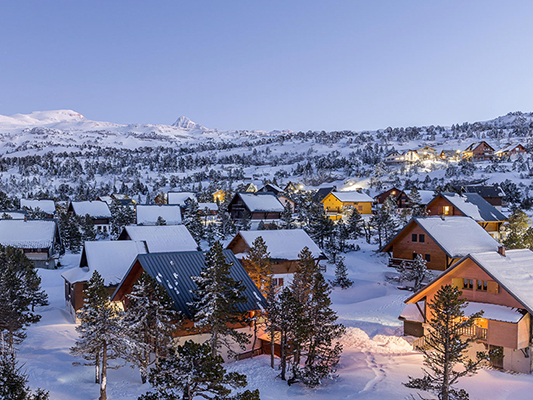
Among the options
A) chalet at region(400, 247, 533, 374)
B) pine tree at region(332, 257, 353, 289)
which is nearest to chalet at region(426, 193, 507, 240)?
pine tree at region(332, 257, 353, 289)

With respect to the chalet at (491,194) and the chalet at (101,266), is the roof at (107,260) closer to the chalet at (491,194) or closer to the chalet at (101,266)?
the chalet at (101,266)

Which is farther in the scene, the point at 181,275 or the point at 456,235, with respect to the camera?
the point at 456,235

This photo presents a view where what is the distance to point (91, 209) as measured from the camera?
8600 cm

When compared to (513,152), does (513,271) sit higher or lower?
lower

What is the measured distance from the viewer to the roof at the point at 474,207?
56.0 m

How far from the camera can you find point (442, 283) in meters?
→ 25.4

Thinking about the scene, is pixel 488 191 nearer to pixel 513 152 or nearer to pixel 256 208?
pixel 256 208

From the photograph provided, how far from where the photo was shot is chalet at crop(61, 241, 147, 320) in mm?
31181

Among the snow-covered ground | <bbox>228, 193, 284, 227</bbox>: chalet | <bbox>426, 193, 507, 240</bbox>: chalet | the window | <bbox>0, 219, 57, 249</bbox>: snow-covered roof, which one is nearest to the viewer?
the snow-covered ground

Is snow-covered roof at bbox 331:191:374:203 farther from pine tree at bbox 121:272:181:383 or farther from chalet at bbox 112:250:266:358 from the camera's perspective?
pine tree at bbox 121:272:181:383

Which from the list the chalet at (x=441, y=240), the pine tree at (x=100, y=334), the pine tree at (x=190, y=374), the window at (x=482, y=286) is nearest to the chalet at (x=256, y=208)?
the chalet at (x=441, y=240)

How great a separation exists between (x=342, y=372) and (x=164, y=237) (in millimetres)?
23911

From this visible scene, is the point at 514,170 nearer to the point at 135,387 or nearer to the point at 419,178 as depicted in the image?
the point at 419,178

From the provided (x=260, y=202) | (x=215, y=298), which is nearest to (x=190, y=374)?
(x=215, y=298)
